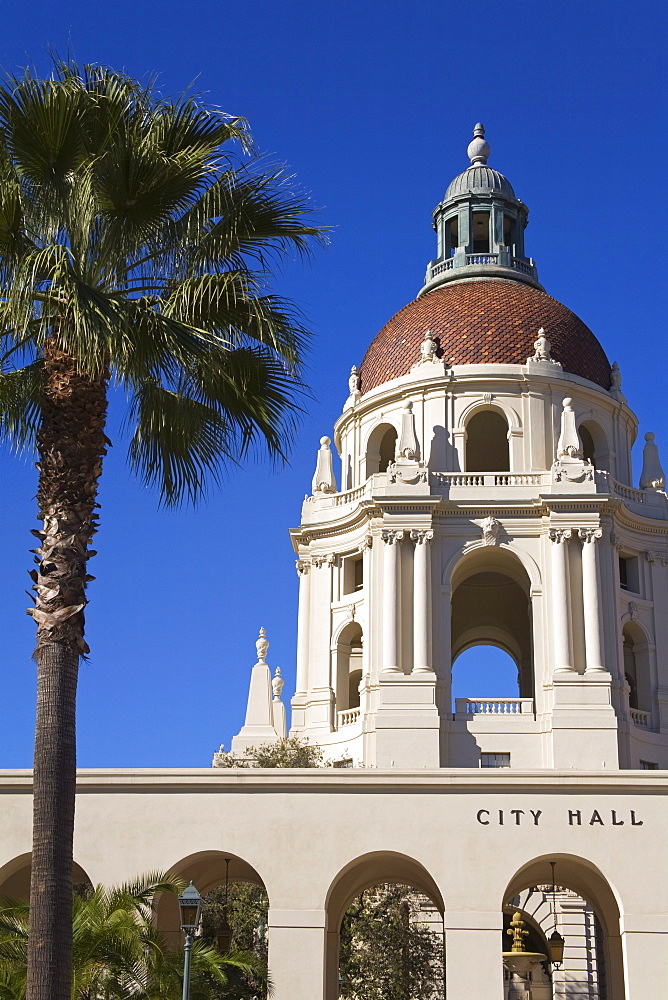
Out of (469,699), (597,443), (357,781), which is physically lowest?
(357,781)

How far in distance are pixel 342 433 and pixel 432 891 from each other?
22.4 metres

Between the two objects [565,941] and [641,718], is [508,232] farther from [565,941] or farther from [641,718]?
[565,941]

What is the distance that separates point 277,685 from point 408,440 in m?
11.2

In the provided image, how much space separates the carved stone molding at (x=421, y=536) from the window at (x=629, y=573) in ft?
23.4

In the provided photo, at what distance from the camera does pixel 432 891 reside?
3253 cm

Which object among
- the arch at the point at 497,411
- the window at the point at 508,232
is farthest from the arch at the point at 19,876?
the window at the point at 508,232

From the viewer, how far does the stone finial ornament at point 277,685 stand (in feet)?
168

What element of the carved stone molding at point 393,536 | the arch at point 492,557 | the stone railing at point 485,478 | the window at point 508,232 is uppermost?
the window at point 508,232

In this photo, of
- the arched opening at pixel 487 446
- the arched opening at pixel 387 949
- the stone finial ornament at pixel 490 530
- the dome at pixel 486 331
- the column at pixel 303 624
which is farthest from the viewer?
the arched opening at pixel 487 446

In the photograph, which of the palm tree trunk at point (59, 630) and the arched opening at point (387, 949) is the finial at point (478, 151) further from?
the palm tree trunk at point (59, 630)

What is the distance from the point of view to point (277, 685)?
51.5 meters

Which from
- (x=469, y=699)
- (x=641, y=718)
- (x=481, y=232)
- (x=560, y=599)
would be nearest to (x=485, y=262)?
(x=481, y=232)

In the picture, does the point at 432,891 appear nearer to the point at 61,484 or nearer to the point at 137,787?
the point at 137,787

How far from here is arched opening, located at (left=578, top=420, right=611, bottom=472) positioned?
48.8 meters
